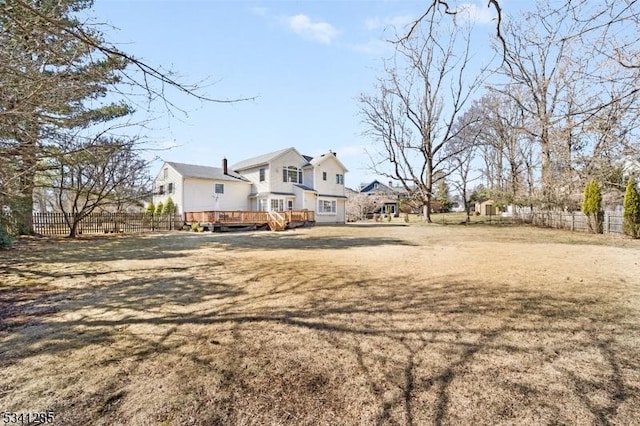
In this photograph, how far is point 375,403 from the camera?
2115mm

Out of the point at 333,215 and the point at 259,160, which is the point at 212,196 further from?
the point at 333,215

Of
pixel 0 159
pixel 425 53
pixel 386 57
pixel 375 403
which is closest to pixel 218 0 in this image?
pixel 386 57

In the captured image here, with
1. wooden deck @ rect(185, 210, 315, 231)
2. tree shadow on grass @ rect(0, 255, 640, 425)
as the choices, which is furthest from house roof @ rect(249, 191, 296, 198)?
tree shadow on grass @ rect(0, 255, 640, 425)

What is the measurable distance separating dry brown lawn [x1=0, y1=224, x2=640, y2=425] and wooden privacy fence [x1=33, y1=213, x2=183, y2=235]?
14.4 meters

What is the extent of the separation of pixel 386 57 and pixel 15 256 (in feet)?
34.6

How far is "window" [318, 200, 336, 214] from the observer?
2695 centimetres

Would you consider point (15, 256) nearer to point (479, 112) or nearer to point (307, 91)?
point (307, 91)

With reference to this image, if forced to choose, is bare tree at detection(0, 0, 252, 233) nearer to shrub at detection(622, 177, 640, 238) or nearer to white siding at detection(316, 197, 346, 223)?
shrub at detection(622, 177, 640, 238)

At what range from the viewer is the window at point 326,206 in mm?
26953

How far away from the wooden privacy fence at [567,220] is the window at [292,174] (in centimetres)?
1836

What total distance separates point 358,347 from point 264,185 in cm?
2266

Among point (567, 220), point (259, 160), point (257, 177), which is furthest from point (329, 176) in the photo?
point (567, 220)

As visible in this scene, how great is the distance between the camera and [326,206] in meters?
27.5

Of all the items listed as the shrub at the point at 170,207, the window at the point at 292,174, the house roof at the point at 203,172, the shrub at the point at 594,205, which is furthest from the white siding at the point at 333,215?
the shrub at the point at 594,205
